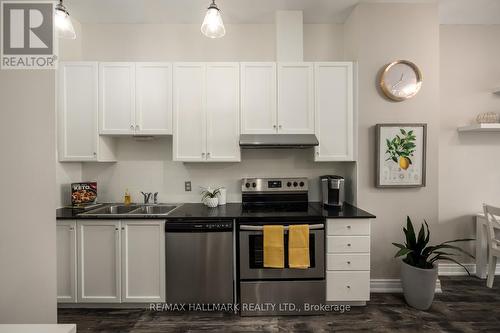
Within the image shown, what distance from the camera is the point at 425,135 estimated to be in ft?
8.71

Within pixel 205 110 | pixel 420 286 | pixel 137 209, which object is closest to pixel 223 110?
pixel 205 110

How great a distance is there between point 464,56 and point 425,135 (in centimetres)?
136

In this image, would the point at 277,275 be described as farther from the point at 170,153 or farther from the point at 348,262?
the point at 170,153

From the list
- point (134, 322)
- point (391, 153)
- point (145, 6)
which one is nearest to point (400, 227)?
point (391, 153)

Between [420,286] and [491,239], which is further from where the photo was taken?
[491,239]

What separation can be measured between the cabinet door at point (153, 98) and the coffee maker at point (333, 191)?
1794mm

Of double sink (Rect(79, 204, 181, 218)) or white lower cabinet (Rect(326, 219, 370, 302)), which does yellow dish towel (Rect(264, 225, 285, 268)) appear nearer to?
white lower cabinet (Rect(326, 219, 370, 302))

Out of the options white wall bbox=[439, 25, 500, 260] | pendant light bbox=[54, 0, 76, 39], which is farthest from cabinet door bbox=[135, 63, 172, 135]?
white wall bbox=[439, 25, 500, 260]

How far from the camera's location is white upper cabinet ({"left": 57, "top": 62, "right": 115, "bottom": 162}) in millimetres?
2637

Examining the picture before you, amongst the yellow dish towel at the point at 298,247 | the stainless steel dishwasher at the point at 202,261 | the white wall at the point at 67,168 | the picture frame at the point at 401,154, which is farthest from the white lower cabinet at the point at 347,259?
the white wall at the point at 67,168

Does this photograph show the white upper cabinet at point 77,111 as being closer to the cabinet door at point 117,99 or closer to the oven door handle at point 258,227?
the cabinet door at point 117,99

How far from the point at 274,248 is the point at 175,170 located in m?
1.53

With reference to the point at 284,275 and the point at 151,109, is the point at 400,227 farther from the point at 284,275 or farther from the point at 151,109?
the point at 151,109

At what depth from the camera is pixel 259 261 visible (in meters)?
2.29
